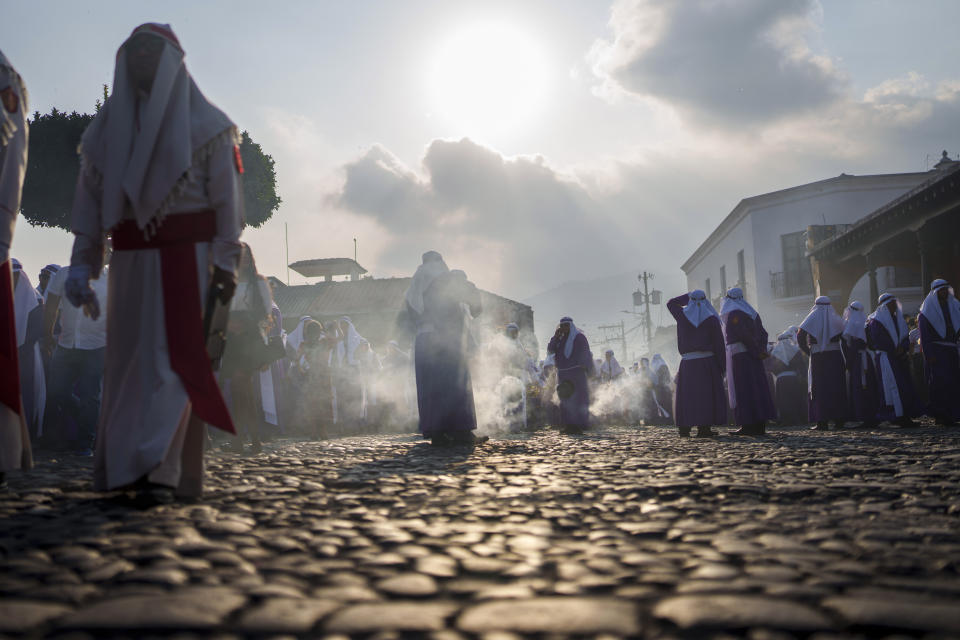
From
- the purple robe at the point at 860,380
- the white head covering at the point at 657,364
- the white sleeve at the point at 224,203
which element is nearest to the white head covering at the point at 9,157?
the white sleeve at the point at 224,203

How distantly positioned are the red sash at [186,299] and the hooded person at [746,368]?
263 inches

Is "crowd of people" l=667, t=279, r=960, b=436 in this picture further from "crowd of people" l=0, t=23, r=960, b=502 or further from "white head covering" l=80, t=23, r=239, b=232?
"white head covering" l=80, t=23, r=239, b=232

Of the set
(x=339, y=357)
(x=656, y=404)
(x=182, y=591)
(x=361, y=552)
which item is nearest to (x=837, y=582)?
(x=361, y=552)

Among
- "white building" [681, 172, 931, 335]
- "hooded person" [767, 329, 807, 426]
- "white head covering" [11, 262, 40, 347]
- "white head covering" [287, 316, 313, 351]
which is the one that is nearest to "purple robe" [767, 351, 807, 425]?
"hooded person" [767, 329, 807, 426]

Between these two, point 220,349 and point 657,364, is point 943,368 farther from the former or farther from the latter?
point 220,349

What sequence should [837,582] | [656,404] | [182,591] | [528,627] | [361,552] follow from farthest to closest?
[656,404], [361,552], [837,582], [182,591], [528,627]

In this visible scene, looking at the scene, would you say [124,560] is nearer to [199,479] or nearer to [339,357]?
[199,479]

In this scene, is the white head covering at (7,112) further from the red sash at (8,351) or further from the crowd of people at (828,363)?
the crowd of people at (828,363)

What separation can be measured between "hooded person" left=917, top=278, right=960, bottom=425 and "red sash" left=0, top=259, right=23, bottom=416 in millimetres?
9823

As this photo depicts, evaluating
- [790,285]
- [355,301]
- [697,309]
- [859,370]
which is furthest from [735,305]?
[355,301]

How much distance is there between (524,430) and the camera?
42.7 ft

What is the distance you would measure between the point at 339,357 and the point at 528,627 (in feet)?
36.7

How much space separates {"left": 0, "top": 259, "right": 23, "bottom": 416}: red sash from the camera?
11.1ft

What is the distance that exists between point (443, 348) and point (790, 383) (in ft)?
27.9
